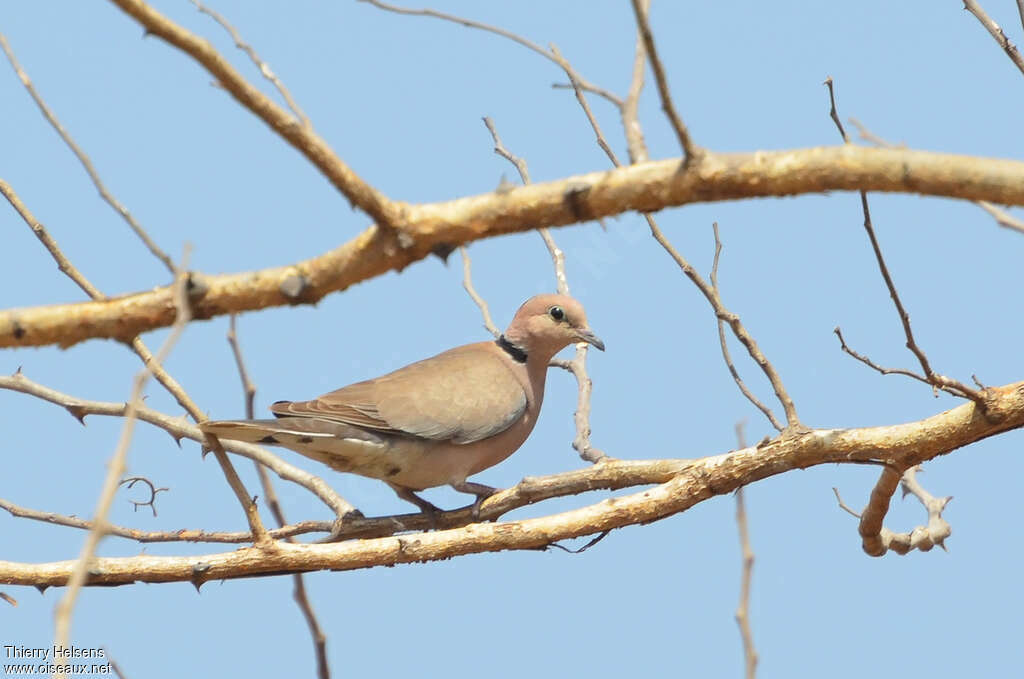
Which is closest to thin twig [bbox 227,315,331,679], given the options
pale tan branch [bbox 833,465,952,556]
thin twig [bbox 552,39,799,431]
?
thin twig [bbox 552,39,799,431]

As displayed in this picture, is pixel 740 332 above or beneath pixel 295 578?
above

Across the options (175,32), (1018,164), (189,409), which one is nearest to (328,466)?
(189,409)

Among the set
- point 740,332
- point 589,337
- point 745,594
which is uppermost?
point 589,337

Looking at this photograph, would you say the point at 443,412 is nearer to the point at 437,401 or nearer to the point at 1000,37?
the point at 437,401

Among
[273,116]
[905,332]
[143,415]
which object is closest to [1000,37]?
[905,332]

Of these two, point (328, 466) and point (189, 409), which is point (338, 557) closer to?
point (189, 409)

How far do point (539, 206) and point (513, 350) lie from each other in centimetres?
381

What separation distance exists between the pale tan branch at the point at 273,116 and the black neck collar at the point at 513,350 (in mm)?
3774

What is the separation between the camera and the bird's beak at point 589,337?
21.1 feet

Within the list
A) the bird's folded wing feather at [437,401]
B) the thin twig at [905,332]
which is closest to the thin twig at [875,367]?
the thin twig at [905,332]

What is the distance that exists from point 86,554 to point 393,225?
4.16ft

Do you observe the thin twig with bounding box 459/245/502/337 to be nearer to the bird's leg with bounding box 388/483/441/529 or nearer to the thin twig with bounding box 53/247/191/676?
the bird's leg with bounding box 388/483/441/529

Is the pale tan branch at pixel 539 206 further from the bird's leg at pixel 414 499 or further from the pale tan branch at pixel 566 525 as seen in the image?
the bird's leg at pixel 414 499

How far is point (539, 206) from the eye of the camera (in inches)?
109
